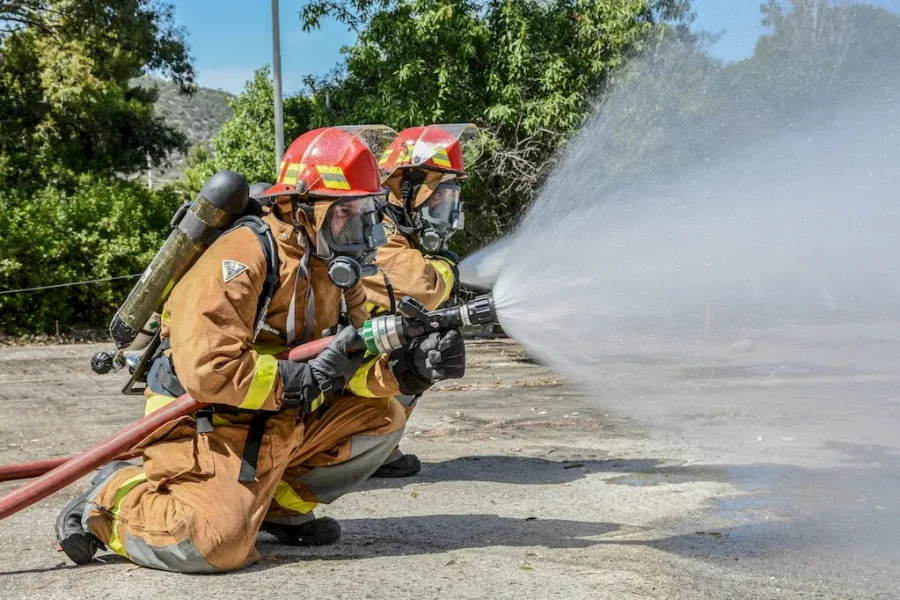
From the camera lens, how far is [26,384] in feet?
35.0

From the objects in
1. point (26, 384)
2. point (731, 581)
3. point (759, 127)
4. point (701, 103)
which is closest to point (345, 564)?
point (731, 581)

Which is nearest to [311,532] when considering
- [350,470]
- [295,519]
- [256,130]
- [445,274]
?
[295,519]

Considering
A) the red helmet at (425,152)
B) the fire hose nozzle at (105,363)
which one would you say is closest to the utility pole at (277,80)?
the red helmet at (425,152)

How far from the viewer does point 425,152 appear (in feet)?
21.2

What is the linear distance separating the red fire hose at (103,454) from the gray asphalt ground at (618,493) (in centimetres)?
30

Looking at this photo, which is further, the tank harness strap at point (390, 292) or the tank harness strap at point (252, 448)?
the tank harness strap at point (390, 292)

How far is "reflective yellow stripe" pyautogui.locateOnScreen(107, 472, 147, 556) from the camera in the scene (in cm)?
414

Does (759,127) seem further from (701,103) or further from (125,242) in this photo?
(125,242)

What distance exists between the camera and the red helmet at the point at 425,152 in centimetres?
643

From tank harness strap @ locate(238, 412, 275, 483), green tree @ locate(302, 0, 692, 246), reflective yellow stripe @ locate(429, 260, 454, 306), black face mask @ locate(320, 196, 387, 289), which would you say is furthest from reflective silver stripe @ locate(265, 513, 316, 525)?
green tree @ locate(302, 0, 692, 246)

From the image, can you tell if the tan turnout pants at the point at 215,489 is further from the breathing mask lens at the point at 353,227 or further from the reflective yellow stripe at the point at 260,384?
the breathing mask lens at the point at 353,227

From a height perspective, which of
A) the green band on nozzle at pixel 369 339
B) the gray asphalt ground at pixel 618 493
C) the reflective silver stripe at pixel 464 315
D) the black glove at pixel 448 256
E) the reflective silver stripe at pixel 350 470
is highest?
the black glove at pixel 448 256

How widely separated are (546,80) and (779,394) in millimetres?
6460

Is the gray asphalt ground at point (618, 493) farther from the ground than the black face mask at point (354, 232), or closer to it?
closer to it
